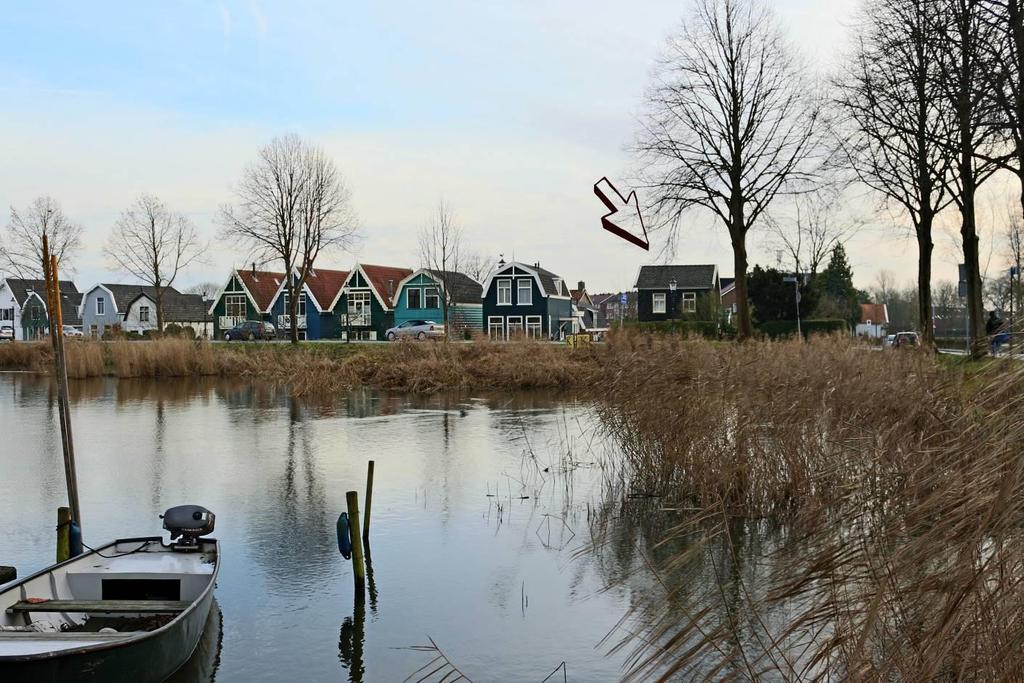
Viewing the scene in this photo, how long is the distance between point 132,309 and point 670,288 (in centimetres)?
4250

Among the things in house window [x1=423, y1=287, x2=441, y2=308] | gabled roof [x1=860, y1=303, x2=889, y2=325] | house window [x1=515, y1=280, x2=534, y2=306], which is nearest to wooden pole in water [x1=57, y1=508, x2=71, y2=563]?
house window [x1=515, y1=280, x2=534, y2=306]

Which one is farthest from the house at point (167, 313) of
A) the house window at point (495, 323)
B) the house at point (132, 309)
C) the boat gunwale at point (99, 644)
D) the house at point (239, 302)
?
the boat gunwale at point (99, 644)

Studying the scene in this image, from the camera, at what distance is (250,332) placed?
57.4 m

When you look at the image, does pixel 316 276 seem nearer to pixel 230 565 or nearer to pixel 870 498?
pixel 230 565

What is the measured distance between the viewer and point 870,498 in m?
5.08

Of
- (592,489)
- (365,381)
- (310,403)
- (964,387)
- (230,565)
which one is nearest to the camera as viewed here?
(964,387)

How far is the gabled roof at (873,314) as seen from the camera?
70.2m

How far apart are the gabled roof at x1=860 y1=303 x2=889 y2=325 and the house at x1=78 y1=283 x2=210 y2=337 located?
49915 millimetres

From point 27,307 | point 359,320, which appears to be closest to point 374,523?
point 359,320

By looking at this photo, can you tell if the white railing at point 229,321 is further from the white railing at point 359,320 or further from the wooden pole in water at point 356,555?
the wooden pole in water at point 356,555

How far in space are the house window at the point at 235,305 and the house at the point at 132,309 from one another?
10.2 m

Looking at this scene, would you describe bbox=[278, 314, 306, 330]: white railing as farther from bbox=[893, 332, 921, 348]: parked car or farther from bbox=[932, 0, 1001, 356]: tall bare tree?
bbox=[893, 332, 921, 348]: parked car

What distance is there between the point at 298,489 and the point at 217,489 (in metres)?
1.24

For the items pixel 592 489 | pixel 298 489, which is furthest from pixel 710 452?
pixel 298 489
